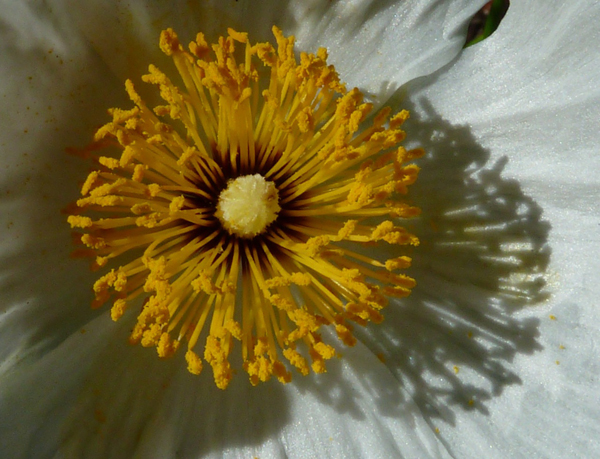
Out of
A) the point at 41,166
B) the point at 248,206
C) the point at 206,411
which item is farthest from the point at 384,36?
the point at 206,411

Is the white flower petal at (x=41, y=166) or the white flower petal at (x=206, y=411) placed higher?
the white flower petal at (x=41, y=166)

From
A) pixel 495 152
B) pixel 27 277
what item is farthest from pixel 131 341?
pixel 495 152

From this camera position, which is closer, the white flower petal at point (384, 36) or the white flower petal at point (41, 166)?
the white flower petal at point (41, 166)

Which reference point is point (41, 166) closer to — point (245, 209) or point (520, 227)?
point (245, 209)

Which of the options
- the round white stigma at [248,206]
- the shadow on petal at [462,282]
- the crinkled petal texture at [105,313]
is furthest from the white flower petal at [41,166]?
the shadow on petal at [462,282]

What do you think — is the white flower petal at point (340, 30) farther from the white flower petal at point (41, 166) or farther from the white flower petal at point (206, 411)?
the white flower petal at point (206, 411)
